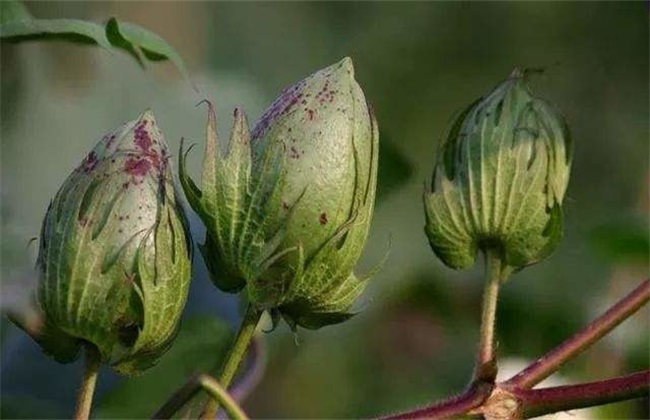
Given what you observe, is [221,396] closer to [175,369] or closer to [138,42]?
[138,42]

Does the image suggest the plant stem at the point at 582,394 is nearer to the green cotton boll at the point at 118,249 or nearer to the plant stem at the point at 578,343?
the plant stem at the point at 578,343

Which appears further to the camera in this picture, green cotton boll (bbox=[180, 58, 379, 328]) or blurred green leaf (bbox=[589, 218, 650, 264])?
blurred green leaf (bbox=[589, 218, 650, 264])

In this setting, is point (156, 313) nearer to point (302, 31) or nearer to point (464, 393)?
point (464, 393)

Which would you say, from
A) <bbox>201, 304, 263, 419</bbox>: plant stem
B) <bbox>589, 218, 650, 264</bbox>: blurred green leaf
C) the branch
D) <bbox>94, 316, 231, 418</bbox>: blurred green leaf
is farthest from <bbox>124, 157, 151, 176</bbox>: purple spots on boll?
<bbox>589, 218, 650, 264</bbox>: blurred green leaf

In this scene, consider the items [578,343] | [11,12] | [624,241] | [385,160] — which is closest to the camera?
[578,343]

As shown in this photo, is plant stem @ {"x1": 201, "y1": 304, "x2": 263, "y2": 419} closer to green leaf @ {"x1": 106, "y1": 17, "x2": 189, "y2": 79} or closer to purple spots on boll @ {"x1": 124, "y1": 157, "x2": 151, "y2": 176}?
purple spots on boll @ {"x1": 124, "y1": 157, "x2": 151, "y2": 176}

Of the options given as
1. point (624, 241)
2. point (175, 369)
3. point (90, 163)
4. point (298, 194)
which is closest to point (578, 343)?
point (298, 194)

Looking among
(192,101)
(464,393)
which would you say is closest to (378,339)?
(192,101)
